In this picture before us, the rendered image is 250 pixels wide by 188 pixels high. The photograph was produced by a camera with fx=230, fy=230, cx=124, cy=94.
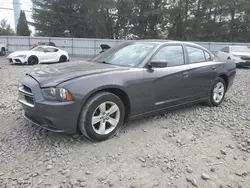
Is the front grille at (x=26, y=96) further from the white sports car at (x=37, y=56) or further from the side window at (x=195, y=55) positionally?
the white sports car at (x=37, y=56)

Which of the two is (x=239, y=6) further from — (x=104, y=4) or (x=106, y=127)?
(x=106, y=127)

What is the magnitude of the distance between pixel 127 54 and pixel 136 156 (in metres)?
1.75

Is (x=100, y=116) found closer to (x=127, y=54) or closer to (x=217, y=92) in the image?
(x=127, y=54)

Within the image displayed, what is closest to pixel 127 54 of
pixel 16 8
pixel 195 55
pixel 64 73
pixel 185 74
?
pixel 185 74

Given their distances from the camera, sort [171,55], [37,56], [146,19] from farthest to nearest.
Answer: [146,19] → [37,56] → [171,55]

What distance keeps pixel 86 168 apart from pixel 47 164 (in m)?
0.47

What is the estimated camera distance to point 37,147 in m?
3.02

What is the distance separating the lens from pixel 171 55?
4.00m

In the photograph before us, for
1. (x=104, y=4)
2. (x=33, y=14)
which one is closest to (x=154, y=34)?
(x=104, y=4)

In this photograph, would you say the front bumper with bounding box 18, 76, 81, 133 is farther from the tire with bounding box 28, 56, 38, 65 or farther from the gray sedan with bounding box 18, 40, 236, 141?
the tire with bounding box 28, 56, 38, 65

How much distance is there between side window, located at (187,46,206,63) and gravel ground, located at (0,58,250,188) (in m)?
1.15

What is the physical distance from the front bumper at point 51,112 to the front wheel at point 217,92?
3.04 m

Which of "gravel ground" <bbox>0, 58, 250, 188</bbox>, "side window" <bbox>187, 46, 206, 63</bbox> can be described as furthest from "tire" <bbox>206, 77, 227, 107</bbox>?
"gravel ground" <bbox>0, 58, 250, 188</bbox>

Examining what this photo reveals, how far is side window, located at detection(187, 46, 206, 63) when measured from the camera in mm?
4327
